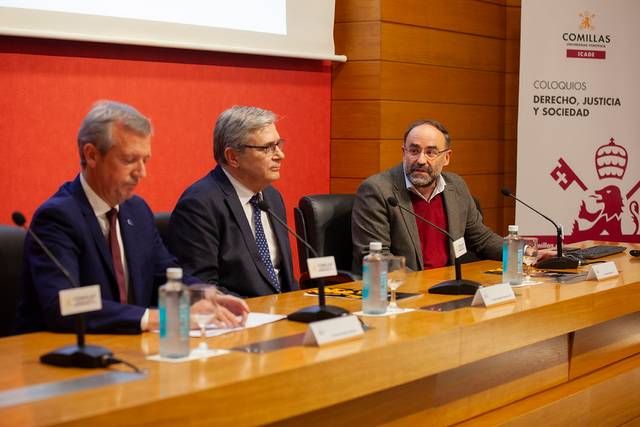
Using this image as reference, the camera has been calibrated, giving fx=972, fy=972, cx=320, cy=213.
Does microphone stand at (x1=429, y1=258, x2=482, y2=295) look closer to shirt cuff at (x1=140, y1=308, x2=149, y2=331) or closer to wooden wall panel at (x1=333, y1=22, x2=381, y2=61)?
shirt cuff at (x1=140, y1=308, x2=149, y2=331)

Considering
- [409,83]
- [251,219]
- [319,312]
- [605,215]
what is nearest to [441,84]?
[409,83]

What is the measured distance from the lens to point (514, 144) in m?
7.06

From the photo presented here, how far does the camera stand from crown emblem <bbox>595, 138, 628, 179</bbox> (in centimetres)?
660

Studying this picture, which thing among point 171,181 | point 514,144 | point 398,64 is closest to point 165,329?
point 171,181

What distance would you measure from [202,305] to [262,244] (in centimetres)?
131

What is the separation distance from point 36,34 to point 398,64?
8.16 ft

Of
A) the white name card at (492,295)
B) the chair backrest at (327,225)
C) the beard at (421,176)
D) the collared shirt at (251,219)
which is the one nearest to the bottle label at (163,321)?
the white name card at (492,295)

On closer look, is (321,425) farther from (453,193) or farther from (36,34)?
(36,34)

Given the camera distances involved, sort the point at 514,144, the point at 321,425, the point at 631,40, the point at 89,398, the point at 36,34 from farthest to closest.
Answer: the point at 514,144 → the point at 631,40 → the point at 36,34 → the point at 321,425 → the point at 89,398

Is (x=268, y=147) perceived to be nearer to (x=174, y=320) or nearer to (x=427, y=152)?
(x=427, y=152)

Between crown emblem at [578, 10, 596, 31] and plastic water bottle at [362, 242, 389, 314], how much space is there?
4244 mm

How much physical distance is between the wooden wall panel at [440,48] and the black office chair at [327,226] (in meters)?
1.85

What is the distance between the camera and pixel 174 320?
7.02 ft

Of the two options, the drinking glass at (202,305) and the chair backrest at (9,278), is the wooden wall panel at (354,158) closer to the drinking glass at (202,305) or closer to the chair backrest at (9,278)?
the chair backrest at (9,278)
